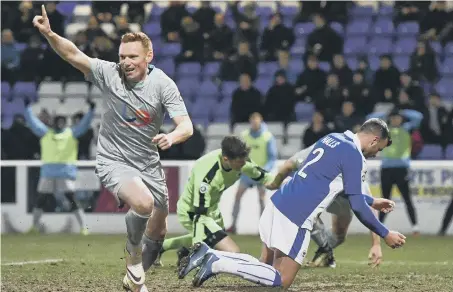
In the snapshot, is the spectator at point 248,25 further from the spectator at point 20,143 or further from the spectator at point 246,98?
the spectator at point 20,143

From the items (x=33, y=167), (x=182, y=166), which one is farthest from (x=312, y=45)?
(x=33, y=167)

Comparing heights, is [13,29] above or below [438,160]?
above

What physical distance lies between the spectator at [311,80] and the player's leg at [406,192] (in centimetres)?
→ 352

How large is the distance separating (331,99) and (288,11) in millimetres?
4755

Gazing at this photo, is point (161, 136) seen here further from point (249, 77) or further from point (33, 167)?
point (249, 77)

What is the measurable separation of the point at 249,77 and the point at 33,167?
5171 millimetres

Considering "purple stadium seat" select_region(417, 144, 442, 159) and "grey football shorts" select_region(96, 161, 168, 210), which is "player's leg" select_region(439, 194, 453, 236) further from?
"grey football shorts" select_region(96, 161, 168, 210)

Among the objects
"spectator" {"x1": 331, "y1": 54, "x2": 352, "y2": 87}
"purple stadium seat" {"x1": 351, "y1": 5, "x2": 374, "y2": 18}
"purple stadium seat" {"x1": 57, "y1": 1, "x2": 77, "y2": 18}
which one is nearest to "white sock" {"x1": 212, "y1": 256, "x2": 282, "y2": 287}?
"spectator" {"x1": 331, "y1": 54, "x2": 352, "y2": 87}

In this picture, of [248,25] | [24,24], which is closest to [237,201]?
[248,25]

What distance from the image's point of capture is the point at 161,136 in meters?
8.49

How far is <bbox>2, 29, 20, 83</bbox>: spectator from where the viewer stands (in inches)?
959

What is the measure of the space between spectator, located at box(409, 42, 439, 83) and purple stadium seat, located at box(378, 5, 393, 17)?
254cm

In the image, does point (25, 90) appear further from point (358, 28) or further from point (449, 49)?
point (449, 49)

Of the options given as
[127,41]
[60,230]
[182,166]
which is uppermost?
[127,41]
